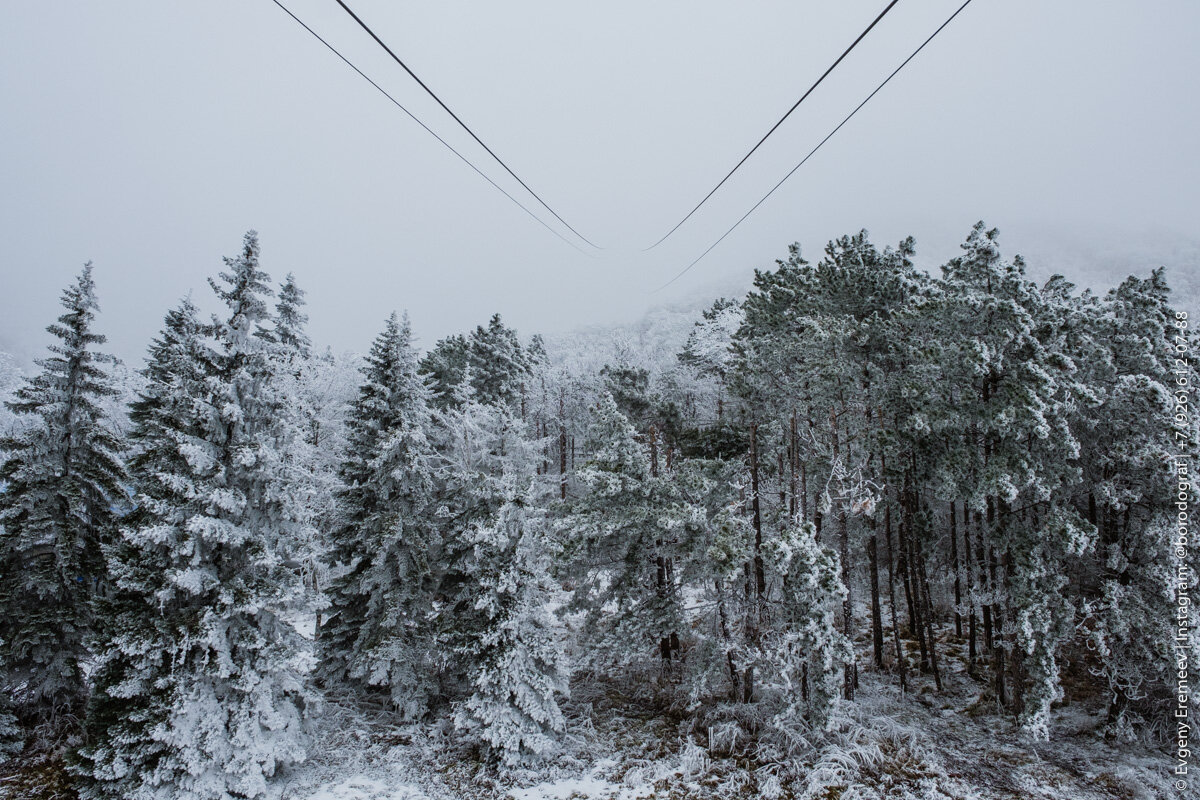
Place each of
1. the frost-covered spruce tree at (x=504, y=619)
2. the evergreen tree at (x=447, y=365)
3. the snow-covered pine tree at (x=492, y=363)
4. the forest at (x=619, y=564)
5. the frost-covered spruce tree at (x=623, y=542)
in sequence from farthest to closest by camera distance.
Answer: the snow-covered pine tree at (x=492, y=363)
the evergreen tree at (x=447, y=365)
the frost-covered spruce tree at (x=623, y=542)
the frost-covered spruce tree at (x=504, y=619)
the forest at (x=619, y=564)

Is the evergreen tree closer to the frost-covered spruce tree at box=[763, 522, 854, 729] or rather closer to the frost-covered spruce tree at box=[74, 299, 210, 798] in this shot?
the frost-covered spruce tree at box=[74, 299, 210, 798]

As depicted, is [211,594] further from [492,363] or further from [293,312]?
[492,363]

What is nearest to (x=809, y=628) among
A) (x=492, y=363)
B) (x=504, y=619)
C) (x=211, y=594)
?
(x=504, y=619)

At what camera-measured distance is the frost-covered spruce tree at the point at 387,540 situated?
14758 mm

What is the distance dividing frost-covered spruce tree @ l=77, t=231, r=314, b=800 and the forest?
70 millimetres

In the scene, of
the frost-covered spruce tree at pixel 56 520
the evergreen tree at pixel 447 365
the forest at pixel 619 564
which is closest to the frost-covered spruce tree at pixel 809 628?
the forest at pixel 619 564

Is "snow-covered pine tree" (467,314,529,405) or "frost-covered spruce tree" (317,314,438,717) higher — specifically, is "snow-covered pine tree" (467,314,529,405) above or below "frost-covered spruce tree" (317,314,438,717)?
above

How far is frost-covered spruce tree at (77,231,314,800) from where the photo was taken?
9.98 metres

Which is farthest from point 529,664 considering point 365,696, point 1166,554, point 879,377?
point 1166,554

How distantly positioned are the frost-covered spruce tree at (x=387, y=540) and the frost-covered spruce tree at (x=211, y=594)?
10.3 ft

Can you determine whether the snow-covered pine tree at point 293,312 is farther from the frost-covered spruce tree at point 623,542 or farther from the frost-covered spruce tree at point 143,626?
the frost-covered spruce tree at point 623,542

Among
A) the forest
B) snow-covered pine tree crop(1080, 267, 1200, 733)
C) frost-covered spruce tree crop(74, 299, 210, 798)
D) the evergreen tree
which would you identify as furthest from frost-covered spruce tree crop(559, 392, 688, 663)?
the evergreen tree

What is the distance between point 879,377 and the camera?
1489 centimetres

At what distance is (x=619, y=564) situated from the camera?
15758mm
